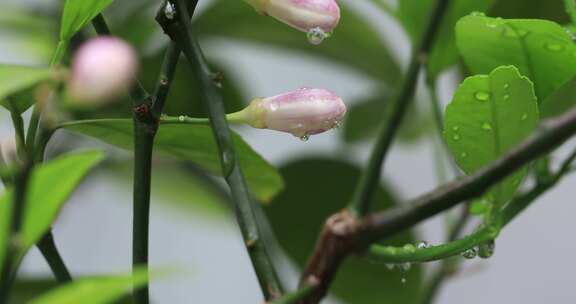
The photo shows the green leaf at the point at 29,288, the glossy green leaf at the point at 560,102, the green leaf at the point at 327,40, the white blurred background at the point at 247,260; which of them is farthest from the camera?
the white blurred background at the point at 247,260

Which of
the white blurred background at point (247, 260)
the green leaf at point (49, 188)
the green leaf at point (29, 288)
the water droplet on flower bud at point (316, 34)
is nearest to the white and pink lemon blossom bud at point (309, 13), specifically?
the water droplet on flower bud at point (316, 34)

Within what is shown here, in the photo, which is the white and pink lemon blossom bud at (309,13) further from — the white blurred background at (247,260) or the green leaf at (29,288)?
the white blurred background at (247,260)

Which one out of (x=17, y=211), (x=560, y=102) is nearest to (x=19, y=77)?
(x=17, y=211)

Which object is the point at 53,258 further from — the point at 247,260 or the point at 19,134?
the point at 247,260

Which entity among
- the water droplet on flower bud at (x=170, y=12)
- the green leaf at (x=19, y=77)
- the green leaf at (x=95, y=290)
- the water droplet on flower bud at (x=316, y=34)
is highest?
the green leaf at (x=19, y=77)

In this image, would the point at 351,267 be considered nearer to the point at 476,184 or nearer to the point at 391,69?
the point at 391,69
